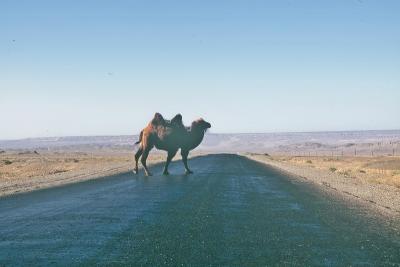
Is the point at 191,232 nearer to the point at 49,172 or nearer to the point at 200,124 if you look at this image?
the point at 200,124

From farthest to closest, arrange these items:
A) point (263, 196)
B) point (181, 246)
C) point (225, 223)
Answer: point (263, 196) < point (225, 223) < point (181, 246)

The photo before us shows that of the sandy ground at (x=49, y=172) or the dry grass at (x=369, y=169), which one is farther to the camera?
the dry grass at (x=369, y=169)

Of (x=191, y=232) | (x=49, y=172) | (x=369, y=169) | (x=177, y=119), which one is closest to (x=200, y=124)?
(x=177, y=119)

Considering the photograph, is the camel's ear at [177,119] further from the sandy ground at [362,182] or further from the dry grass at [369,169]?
the dry grass at [369,169]

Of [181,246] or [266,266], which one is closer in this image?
[266,266]

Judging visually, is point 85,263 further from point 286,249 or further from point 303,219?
point 303,219

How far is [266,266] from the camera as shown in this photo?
7.16 meters

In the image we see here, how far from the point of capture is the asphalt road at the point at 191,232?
7.62 m

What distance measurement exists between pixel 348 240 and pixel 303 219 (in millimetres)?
2625

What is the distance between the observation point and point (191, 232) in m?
9.75

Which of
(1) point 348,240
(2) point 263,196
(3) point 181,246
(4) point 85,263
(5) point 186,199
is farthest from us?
(2) point 263,196

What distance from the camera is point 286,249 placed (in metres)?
8.41

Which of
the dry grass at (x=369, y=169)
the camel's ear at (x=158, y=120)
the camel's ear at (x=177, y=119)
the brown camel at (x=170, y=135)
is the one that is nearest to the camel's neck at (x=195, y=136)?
the brown camel at (x=170, y=135)

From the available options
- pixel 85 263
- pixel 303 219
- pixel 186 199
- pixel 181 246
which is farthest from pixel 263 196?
pixel 85 263
